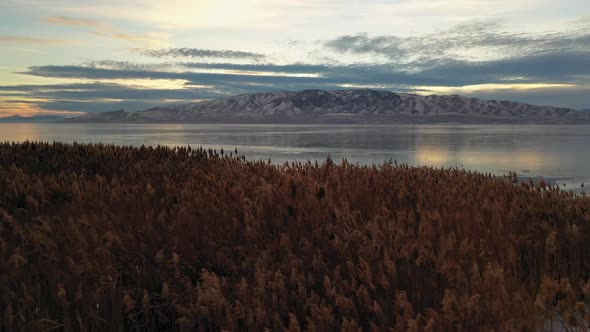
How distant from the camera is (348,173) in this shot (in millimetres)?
9422

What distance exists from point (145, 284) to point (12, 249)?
5.27 ft

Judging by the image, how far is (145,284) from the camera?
448cm

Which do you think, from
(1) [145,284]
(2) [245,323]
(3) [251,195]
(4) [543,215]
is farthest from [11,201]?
(4) [543,215]

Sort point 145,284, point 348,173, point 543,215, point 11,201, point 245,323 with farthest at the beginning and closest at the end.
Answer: point 348,173 < point 11,201 < point 543,215 < point 145,284 < point 245,323

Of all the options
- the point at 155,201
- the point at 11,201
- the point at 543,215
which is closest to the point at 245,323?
the point at 155,201

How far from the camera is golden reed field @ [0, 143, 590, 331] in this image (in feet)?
11.2

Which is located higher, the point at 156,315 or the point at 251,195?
the point at 251,195

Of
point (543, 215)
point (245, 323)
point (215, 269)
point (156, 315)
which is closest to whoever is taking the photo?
point (245, 323)

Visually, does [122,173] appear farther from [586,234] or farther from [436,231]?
[586,234]

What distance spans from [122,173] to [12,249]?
5.62 meters

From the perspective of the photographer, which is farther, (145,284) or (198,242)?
(198,242)

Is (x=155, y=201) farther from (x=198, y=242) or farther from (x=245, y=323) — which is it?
(x=245, y=323)

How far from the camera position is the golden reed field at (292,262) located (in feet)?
11.2

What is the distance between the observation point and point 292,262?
4.12m
